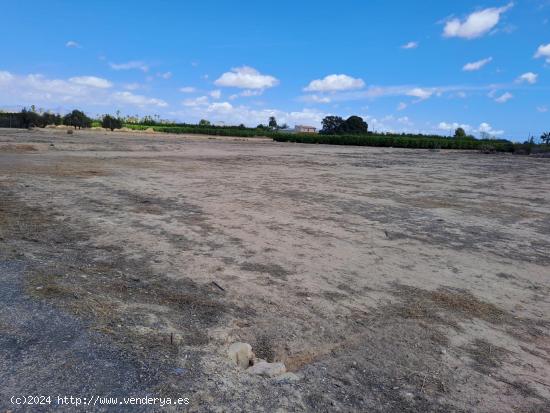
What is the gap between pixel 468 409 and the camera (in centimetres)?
265

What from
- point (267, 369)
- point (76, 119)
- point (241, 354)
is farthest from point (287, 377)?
point (76, 119)

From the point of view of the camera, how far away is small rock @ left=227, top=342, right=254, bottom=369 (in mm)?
3037

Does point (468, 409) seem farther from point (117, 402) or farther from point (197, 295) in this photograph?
point (197, 295)

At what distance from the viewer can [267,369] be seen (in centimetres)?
292

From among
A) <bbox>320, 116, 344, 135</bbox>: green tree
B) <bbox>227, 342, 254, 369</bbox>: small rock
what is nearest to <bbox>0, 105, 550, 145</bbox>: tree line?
<bbox>320, 116, 344, 135</bbox>: green tree

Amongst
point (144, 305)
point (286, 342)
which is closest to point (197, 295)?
point (144, 305)

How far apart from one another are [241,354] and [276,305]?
3.39 feet

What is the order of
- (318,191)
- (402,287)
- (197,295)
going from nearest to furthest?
(197,295)
(402,287)
(318,191)

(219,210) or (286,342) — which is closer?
(286,342)

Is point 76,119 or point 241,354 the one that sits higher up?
point 76,119

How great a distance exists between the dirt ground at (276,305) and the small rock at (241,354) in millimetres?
91

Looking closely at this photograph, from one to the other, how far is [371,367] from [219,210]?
5907 mm

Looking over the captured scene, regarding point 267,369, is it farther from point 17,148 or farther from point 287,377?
point 17,148

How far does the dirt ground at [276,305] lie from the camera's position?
8.92 feet
